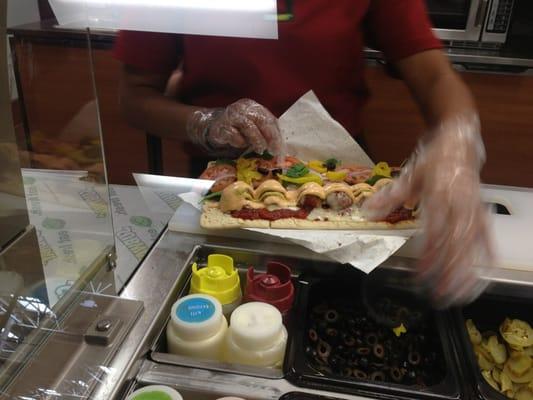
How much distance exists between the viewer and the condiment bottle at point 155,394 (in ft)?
1.78

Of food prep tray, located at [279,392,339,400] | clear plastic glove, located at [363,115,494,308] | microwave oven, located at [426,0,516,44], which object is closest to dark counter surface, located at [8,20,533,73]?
microwave oven, located at [426,0,516,44]

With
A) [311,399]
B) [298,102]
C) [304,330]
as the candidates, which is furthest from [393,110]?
[311,399]

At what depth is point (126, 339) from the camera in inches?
24.3

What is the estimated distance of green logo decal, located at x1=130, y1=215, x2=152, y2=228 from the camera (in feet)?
2.92

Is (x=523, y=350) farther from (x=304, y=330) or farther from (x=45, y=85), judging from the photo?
(x=45, y=85)

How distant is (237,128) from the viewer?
976mm

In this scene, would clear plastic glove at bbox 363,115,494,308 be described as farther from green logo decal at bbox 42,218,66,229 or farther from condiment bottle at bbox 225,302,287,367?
green logo decal at bbox 42,218,66,229

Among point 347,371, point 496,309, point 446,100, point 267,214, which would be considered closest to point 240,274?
point 267,214

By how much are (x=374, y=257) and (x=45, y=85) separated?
1.76 feet

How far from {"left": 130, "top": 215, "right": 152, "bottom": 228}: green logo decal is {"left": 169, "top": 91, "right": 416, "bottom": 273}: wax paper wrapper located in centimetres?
5

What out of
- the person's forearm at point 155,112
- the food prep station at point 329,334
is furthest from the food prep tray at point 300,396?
the person's forearm at point 155,112

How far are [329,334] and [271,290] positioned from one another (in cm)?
13

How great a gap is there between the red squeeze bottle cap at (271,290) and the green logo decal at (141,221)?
0.24 m

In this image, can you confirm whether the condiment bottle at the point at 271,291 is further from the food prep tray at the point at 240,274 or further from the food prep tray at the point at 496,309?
the food prep tray at the point at 496,309
